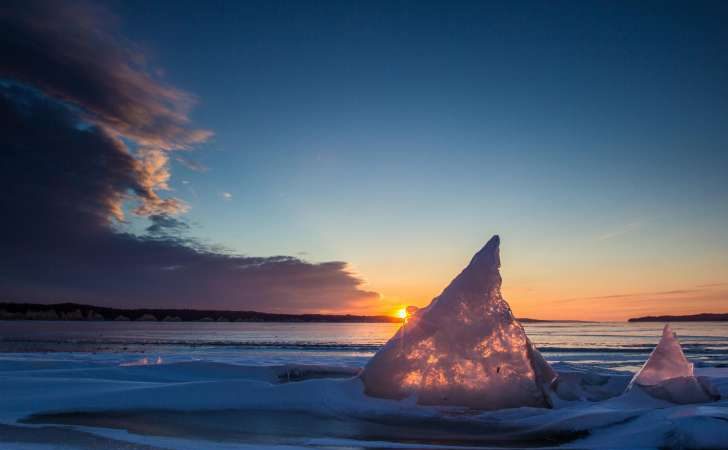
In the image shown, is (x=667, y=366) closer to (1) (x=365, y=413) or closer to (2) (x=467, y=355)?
(2) (x=467, y=355)

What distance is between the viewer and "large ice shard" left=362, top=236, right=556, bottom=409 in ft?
18.7

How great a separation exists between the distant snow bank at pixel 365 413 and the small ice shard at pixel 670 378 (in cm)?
19

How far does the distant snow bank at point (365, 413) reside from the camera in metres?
3.94

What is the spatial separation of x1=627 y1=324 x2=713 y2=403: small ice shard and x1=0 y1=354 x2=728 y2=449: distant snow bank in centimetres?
19

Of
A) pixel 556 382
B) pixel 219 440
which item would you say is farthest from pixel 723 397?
pixel 219 440

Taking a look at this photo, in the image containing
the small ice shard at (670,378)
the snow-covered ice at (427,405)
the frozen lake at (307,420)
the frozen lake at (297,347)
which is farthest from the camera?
the frozen lake at (297,347)

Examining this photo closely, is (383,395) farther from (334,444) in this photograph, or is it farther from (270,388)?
(334,444)

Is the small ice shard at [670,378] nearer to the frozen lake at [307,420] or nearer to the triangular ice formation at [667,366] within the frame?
the triangular ice formation at [667,366]

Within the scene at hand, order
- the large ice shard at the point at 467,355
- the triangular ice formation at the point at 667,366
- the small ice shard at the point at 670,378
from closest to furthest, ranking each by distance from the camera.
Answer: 1. the small ice shard at the point at 670,378
2. the large ice shard at the point at 467,355
3. the triangular ice formation at the point at 667,366

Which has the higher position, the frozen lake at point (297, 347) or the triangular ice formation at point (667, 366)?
the triangular ice formation at point (667, 366)

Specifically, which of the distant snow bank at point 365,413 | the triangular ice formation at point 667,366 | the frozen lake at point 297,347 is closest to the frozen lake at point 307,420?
the distant snow bank at point 365,413

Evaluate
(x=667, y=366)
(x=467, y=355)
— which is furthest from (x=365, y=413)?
(x=667, y=366)

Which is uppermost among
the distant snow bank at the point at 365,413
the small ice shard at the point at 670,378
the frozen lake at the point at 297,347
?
the small ice shard at the point at 670,378

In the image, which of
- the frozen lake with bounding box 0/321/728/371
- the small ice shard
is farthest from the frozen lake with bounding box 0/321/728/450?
the frozen lake with bounding box 0/321/728/371
